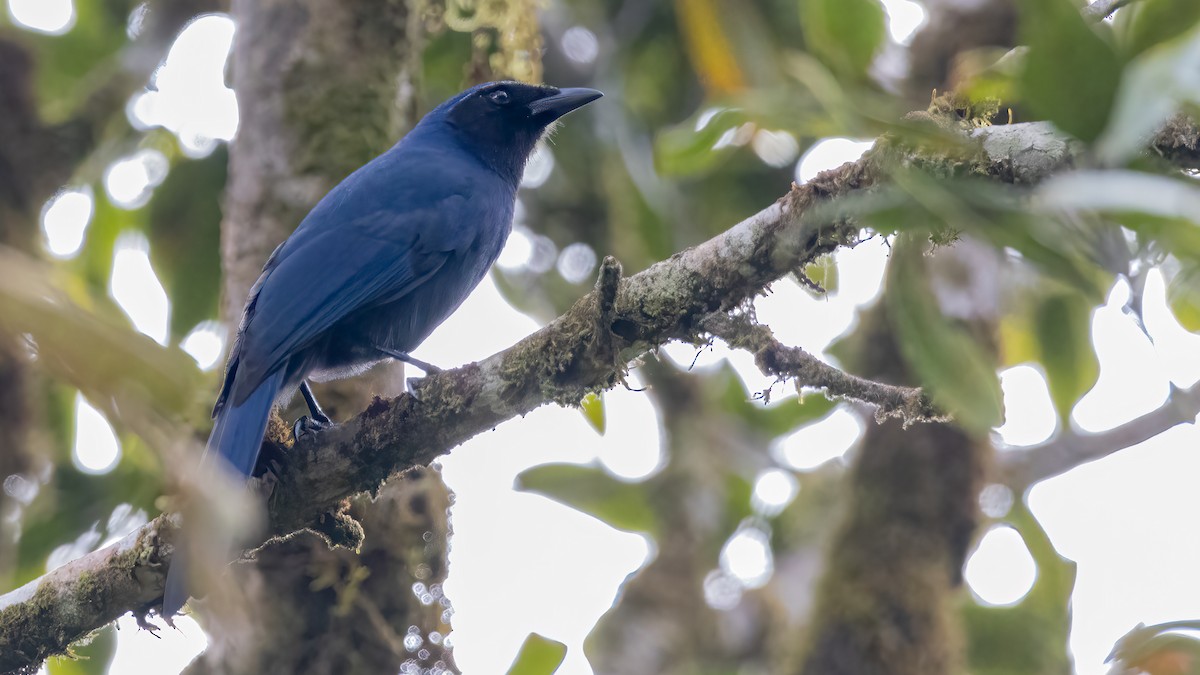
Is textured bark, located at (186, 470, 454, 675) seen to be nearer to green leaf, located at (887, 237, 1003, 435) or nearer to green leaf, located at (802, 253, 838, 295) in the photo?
green leaf, located at (802, 253, 838, 295)

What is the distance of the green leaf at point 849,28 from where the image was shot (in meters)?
2.78

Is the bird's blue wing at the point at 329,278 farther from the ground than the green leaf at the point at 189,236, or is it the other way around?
the green leaf at the point at 189,236

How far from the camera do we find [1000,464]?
5137mm

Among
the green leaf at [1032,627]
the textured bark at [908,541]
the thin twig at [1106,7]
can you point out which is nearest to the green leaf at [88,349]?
the thin twig at [1106,7]

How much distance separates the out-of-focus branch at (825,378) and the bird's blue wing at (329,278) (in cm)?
155

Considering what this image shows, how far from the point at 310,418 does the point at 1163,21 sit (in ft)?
9.23

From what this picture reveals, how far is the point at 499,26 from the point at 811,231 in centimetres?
276

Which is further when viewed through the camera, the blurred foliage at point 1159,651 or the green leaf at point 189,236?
the green leaf at point 189,236

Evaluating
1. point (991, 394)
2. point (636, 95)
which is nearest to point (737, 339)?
point (991, 394)

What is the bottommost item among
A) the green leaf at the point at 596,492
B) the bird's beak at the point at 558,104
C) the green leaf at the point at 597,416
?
the green leaf at the point at 597,416

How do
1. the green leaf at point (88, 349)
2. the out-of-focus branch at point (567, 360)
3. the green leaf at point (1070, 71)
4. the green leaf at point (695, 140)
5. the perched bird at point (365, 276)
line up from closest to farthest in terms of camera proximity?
the green leaf at point (88, 349) → the green leaf at point (1070, 71) → the green leaf at point (695, 140) → the out-of-focus branch at point (567, 360) → the perched bird at point (365, 276)

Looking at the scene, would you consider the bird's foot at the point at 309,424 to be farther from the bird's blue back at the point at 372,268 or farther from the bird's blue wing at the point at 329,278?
the bird's blue wing at the point at 329,278

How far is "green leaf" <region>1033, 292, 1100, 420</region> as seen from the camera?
4262 millimetres

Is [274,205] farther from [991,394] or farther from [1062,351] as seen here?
[1062,351]
